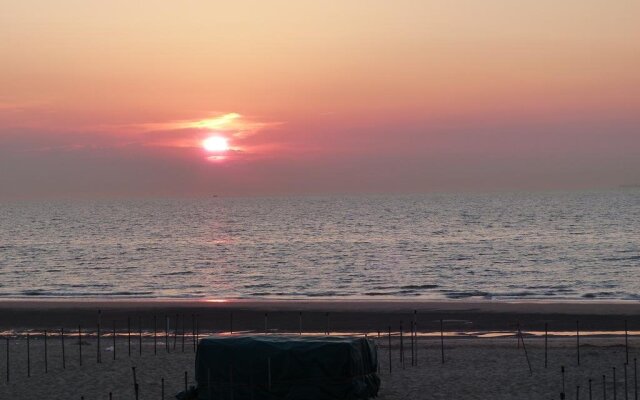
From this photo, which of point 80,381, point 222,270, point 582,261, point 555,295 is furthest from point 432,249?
point 80,381

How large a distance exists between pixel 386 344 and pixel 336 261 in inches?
2187

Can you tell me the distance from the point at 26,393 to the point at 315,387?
9.76m

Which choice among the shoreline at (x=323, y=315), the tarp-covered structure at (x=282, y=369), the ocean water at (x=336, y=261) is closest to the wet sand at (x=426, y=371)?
the tarp-covered structure at (x=282, y=369)

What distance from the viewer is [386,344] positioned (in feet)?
121

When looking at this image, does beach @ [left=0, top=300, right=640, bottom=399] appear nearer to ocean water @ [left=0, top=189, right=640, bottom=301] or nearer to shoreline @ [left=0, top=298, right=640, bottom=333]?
shoreline @ [left=0, top=298, right=640, bottom=333]

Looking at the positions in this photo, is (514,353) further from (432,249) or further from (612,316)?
(432,249)

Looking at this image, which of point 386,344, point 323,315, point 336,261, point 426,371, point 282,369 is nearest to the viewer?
point 282,369

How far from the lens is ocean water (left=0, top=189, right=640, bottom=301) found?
67.2 metres

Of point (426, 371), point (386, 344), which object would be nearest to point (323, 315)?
point (386, 344)

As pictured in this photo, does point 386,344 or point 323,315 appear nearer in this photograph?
point 386,344

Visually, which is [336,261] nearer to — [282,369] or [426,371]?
[426,371]

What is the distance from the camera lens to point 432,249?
10819 centimetres

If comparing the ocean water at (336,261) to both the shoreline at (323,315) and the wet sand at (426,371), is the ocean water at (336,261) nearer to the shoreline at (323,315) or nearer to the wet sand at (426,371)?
the shoreline at (323,315)

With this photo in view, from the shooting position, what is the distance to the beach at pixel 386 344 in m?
28.4
